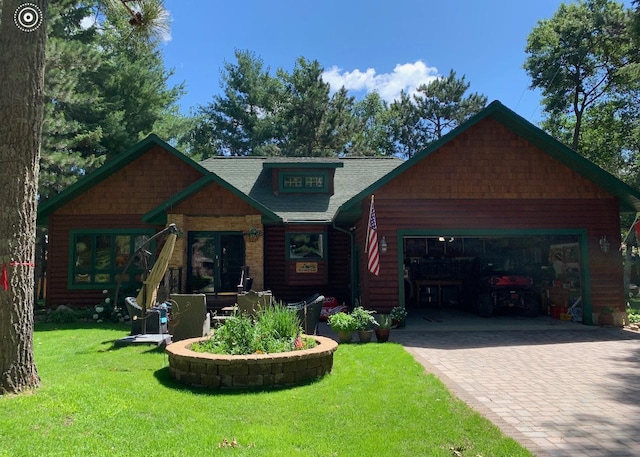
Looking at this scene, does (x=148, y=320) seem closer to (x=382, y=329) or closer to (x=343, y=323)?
(x=343, y=323)

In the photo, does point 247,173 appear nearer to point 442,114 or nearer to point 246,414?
point 246,414

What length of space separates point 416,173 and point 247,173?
26.1 feet

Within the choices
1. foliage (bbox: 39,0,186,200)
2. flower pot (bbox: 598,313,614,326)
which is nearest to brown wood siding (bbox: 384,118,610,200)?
flower pot (bbox: 598,313,614,326)

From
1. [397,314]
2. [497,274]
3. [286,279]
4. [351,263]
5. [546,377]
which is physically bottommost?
[546,377]

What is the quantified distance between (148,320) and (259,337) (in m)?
4.06

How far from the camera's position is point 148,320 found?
9.69 m

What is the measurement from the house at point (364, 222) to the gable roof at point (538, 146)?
4 centimetres

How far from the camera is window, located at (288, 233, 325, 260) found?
1494cm

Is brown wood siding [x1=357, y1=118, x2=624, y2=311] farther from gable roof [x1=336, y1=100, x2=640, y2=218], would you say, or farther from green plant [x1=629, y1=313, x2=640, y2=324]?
green plant [x1=629, y1=313, x2=640, y2=324]

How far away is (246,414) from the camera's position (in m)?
4.96

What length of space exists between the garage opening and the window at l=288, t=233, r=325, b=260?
9.61 feet

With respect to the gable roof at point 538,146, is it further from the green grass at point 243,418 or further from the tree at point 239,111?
the tree at point 239,111

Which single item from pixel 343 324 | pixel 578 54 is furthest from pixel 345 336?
pixel 578 54

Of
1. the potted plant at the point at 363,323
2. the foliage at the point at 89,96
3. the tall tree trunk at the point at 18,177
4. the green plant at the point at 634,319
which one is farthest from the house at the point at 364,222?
the tall tree trunk at the point at 18,177
